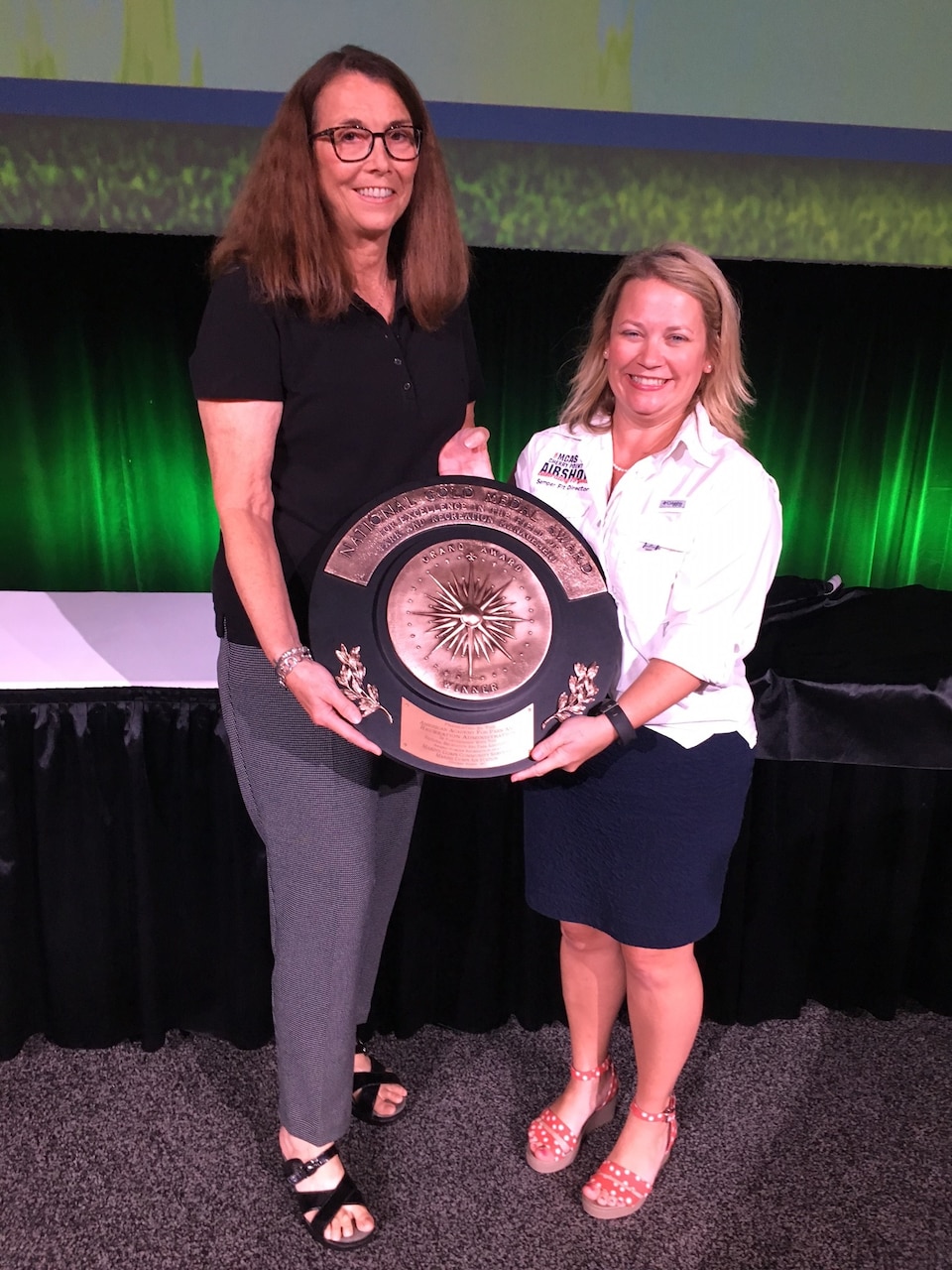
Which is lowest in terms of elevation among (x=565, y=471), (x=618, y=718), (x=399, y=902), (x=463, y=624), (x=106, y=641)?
(x=399, y=902)

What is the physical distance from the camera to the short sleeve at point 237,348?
1.19 meters

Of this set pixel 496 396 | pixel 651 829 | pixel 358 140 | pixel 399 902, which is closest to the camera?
pixel 358 140

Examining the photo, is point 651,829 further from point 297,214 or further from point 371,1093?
point 297,214

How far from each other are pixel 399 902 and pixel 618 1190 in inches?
25.4

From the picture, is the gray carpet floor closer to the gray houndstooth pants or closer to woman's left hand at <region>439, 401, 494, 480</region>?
the gray houndstooth pants

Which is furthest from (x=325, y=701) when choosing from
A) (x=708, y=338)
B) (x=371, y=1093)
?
(x=371, y=1093)

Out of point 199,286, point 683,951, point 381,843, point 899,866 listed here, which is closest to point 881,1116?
point 899,866

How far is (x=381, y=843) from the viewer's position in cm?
156

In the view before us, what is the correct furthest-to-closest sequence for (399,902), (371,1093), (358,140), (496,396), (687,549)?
(496,396), (399,902), (371,1093), (687,549), (358,140)

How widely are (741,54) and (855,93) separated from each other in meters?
0.32

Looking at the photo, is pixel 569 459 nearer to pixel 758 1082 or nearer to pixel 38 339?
pixel 758 1082

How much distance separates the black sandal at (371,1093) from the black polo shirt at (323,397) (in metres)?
0.97

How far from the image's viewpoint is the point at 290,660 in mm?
1227

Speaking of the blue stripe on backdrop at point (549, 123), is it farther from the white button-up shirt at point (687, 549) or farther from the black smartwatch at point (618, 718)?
the black smartwatch at point (618, 718)
